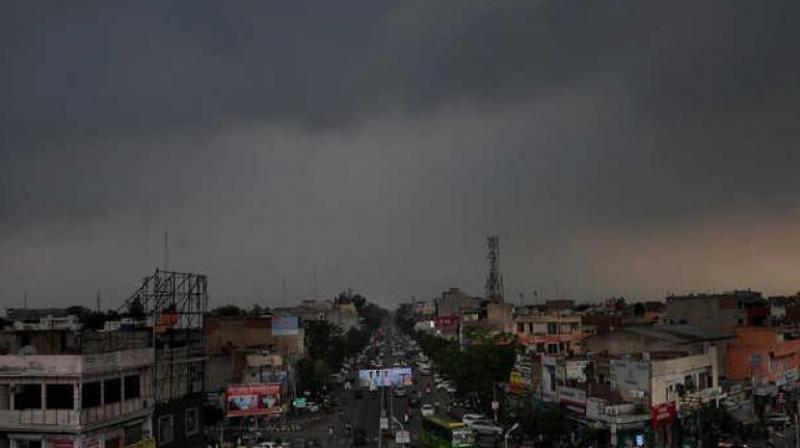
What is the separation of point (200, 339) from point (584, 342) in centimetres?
3336

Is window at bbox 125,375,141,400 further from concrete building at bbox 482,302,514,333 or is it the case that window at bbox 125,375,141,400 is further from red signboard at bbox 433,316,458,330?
red signboard at bbox 433,316,458,330

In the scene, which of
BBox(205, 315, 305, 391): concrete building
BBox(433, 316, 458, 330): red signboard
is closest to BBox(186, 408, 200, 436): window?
BBox(205, 315, 305, 391): concrete building

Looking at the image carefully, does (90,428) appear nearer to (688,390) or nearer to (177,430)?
(177,430)

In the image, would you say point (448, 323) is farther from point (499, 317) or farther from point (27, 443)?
point (27, 443)

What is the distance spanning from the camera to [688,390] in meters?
58.9

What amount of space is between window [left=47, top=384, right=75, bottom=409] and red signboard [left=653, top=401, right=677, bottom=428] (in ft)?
115

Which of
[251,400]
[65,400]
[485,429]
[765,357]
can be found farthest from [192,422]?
[765,357]

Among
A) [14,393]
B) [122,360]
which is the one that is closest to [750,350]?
[122,360]

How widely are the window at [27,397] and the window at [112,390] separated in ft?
10.2

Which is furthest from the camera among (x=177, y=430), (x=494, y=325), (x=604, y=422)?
(x=494, y=325)

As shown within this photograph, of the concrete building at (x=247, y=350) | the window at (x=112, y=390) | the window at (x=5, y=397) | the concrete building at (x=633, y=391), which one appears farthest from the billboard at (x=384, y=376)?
the window at (x=5, y=397)

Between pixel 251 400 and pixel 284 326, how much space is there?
4056 cm

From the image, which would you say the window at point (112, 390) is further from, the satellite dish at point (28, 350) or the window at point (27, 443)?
the satellite dish at point (28, 350)

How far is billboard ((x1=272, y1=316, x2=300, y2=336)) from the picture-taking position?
104m
